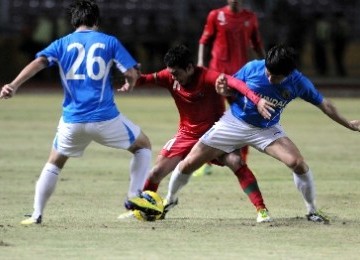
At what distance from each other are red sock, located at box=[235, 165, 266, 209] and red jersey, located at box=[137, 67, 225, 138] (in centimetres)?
60

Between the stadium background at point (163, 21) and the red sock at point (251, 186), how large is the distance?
2485 cm

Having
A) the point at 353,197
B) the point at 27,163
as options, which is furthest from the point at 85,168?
the point at 353,197

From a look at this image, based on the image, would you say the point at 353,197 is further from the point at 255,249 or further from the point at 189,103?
the point at 255,249

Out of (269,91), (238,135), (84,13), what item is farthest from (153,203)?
(84,13)

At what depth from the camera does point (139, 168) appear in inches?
448

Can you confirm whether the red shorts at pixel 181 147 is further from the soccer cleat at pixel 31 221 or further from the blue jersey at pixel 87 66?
the soccer cleat at pixel 31 221

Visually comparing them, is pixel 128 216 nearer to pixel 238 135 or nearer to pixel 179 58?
pixel 238 135

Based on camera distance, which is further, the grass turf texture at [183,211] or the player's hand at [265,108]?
the player's hand at [265,108]

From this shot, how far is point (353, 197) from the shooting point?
1367cm

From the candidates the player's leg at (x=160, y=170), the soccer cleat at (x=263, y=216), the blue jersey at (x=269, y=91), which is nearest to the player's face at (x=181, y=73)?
the blue jersey at (x=269, y=91)

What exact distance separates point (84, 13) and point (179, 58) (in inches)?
39.3

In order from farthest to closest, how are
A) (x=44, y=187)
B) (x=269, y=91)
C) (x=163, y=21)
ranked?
(x=163, y=21), (x=269, y=91), (x=44, y=187)

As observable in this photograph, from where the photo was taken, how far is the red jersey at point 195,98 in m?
11.8

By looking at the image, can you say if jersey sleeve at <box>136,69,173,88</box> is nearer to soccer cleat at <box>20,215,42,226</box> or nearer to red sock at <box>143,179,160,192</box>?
red sock at <box>143,179,160,192</box>
